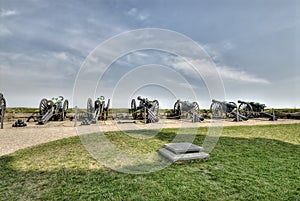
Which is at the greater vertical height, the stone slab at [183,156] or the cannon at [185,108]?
the cannon at [185,108]

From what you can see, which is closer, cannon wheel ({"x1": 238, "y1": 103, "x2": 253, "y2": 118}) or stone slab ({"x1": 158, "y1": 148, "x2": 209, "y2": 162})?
stone slab ({"x1": 158, "y1": 148, "x2": 209, "y2": 162})

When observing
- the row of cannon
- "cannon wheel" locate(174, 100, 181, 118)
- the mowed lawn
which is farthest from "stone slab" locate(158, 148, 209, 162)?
"cannon wheel" locate(174, 100, 181, 118)

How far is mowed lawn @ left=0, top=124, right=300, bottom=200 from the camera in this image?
312cm

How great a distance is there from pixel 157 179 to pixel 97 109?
12114mm

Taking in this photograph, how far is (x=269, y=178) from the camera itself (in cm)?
374

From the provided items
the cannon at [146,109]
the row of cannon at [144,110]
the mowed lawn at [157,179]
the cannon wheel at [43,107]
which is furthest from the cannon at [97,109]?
the mowed lawn at [157,179]

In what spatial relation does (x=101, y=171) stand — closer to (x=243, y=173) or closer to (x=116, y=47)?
(x=243, y=173)

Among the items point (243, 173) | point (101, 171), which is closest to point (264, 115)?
point (243, 173)

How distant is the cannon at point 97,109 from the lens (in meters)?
14.5

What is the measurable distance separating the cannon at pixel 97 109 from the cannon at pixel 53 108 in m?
2.33

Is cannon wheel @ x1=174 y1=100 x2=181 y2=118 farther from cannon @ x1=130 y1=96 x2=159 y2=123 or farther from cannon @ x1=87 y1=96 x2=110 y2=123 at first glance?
cannon @ x1=87 y1=96 x2=110 y2=123

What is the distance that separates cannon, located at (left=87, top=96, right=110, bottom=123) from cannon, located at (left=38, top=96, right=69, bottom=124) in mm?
2334

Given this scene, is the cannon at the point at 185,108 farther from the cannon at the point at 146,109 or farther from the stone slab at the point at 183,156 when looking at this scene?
the stone slab at the point at 183,156

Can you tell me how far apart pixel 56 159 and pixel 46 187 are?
1.68 metres
